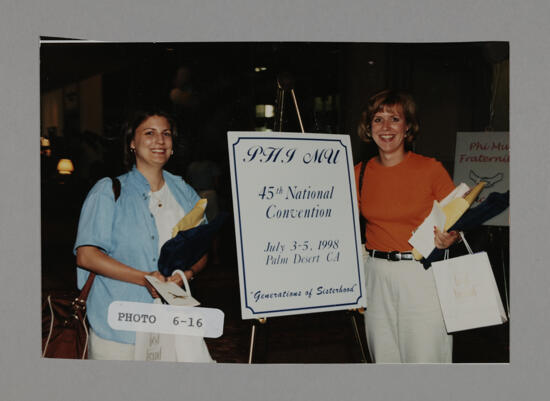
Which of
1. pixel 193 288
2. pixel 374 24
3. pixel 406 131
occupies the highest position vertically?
pixel 374 24

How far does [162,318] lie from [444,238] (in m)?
1.41

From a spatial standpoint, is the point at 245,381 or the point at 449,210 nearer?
the point at 449,210

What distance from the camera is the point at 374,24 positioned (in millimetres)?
2869

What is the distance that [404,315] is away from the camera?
9.29 ft

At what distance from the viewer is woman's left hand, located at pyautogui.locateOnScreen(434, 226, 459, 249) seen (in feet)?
9.07

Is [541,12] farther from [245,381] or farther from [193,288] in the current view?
[245,381]

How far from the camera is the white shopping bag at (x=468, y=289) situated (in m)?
2.81

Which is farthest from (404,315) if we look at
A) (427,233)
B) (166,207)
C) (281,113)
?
(166,207)

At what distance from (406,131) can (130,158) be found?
134 cm

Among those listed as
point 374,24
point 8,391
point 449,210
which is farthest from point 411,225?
point 8,391

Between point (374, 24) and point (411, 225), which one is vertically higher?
point (374, 24)

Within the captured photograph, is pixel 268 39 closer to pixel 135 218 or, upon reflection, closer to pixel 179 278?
pixel 135 218

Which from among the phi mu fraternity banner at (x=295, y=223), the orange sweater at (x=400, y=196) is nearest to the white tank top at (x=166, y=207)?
the phi mu fraternity banner at (x=295, y=223)

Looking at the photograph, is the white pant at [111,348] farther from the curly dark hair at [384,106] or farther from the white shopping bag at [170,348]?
the curly dark hair at [384,106]
